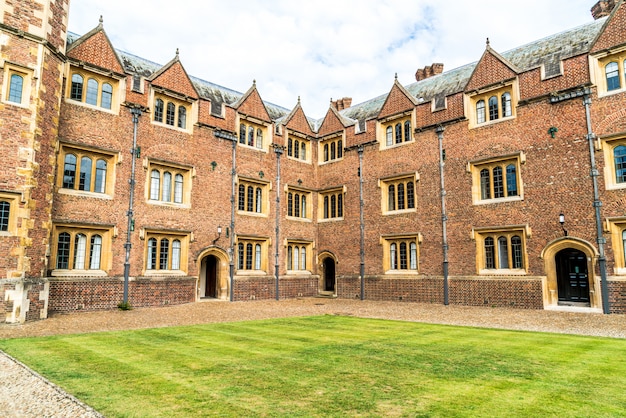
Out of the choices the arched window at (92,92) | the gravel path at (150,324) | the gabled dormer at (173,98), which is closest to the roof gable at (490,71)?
the gravel path at (150,324)

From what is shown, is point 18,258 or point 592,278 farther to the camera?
point 592,278

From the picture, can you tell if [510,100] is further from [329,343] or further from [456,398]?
[456,398]

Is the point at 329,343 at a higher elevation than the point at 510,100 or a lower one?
lower

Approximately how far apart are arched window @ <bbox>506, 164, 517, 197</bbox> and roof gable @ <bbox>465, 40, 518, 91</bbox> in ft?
13.0

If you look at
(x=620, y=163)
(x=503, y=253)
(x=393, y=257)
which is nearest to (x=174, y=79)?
(x=393, y=257)

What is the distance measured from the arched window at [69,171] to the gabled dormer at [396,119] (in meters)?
14.6

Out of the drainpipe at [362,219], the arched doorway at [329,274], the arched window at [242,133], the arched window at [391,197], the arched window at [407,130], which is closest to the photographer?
the arched window at [407,130]

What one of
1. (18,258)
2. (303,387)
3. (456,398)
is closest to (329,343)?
(303,387)

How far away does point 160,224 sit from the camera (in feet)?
61.0

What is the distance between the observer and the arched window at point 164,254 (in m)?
18.8

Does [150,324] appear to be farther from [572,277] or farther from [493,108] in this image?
[572,277]

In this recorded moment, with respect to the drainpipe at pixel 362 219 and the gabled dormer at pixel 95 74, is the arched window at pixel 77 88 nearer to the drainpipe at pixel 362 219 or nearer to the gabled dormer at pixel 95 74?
the gabled dormer at pixel 95 74

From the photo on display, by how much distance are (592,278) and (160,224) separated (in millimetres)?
17592

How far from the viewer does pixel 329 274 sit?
26359mm
